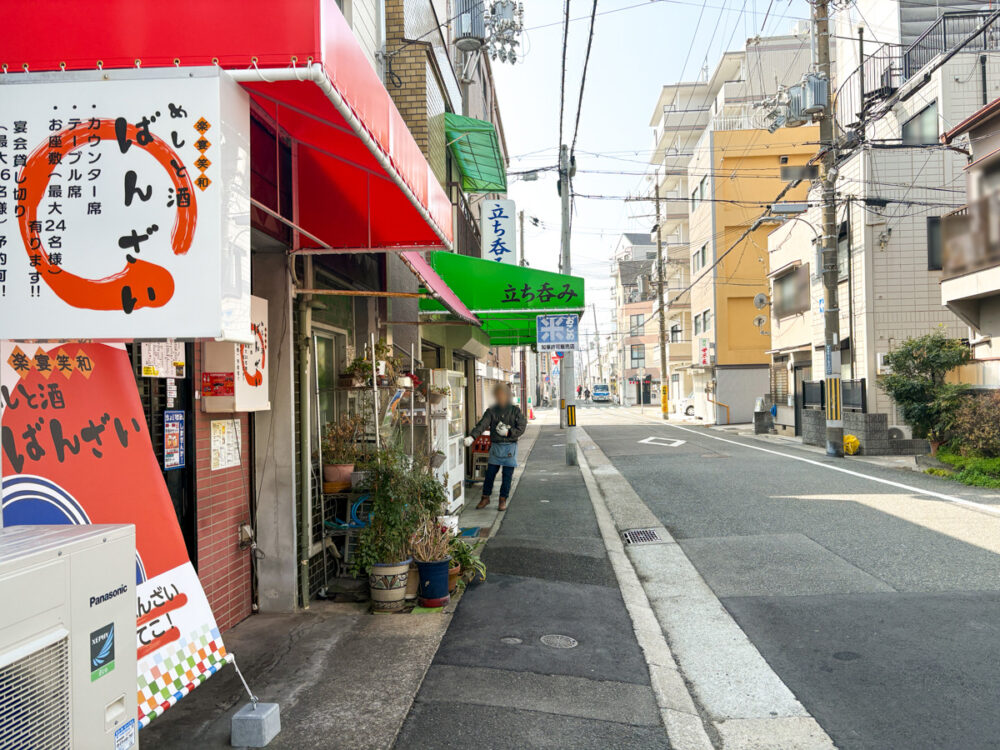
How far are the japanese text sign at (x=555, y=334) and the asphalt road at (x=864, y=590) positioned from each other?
317 cm

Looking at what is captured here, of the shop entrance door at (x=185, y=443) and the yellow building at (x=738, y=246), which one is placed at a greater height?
the yellow building at (x=738, y=246)

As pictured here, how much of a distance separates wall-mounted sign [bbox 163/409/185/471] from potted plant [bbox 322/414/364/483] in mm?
2152

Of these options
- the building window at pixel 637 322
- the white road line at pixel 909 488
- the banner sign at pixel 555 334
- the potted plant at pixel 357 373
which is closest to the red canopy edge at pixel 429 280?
the potted plant at pixel 357 373

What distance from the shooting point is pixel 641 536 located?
29.9 feet

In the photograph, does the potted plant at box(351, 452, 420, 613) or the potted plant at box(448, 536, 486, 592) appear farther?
the potted plant at box(448, 536, 486, 592)

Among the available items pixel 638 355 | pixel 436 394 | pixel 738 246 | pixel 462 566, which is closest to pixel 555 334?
pixel 436 394

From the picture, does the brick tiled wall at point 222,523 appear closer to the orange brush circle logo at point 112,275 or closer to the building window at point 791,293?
the orange brush circle logo at point 112,275

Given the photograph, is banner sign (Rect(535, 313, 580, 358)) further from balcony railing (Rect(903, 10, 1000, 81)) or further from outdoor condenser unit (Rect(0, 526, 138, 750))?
balcony railing (Rect(903, 10, 1000, 81))

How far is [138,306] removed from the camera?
2609mm

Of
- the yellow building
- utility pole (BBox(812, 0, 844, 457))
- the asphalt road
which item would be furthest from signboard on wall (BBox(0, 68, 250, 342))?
the yellow building

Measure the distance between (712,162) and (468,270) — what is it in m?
29.5

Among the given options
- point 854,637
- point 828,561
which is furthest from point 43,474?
point 828,561

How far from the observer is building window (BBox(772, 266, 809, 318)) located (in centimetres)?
2581

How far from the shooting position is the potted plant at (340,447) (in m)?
6.71
